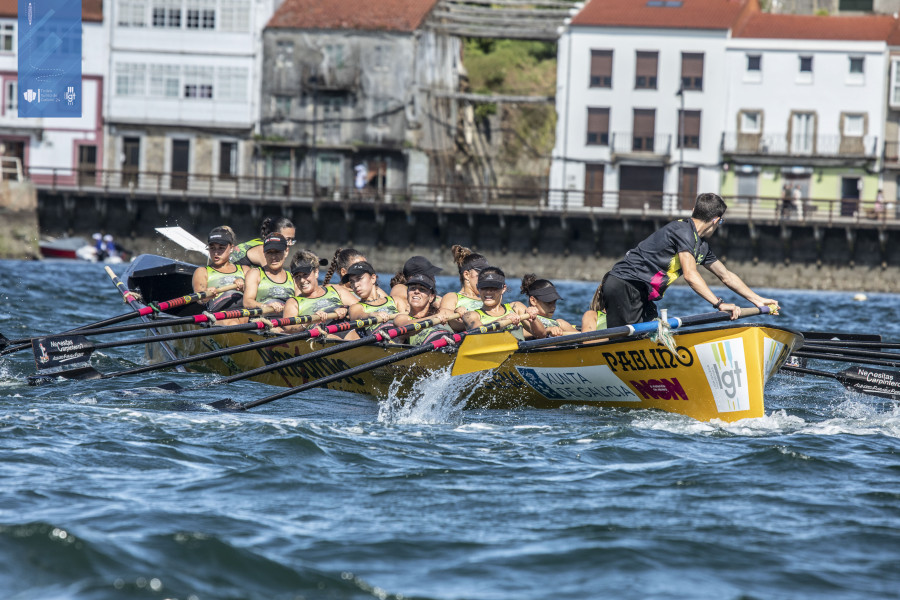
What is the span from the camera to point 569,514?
7.47 metres

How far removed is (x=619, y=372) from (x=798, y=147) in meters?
42.0

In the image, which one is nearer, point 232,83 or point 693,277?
point 693,277

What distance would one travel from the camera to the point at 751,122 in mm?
50094

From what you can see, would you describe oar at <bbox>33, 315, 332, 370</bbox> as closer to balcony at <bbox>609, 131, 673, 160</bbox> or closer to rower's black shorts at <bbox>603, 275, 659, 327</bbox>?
rower's black shorts at <bbox>603, 275, 659, 327</bbox>

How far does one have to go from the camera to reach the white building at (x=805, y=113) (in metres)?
49.3

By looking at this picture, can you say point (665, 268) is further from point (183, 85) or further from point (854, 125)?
point (183, 85)

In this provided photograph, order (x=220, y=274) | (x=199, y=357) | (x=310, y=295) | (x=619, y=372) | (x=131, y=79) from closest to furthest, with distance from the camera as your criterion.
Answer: (x=619, y=372)
(x=199, y=357)
(x=310, y=295)
(x=220, y=274)
(x=131, y=79)

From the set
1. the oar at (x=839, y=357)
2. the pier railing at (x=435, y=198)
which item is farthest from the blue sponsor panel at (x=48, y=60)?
the pier railing at (x=435, y=198)

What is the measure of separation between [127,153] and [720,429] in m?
45.4

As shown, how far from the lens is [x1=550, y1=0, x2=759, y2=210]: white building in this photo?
49.5m

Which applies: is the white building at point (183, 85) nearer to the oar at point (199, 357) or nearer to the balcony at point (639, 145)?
the balcony at point (639, 145)

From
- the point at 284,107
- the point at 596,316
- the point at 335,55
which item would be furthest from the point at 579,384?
the point at 284,107

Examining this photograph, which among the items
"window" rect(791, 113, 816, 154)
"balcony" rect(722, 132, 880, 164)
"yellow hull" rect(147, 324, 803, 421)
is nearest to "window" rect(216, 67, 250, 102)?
"balcony" rect(722, 132, 880, 164)

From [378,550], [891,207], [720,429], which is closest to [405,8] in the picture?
[891,207]
